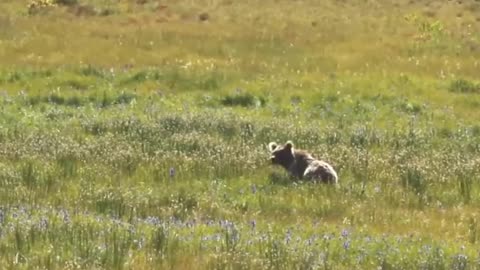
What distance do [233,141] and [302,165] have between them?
201 cm

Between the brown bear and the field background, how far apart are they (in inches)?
8.4

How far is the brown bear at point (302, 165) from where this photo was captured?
11523 mm

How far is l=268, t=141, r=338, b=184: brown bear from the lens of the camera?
1152 centimetres

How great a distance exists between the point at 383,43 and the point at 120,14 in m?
10.6

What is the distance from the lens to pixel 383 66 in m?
21.6

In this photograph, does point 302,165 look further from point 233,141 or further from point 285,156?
point 233,141

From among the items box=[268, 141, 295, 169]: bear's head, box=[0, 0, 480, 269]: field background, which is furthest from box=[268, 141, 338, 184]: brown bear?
box=[0, 0, 480, 269]: field background

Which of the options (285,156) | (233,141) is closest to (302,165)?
(285,156)

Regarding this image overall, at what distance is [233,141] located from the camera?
544 inches

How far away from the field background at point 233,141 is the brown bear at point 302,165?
0.70ft

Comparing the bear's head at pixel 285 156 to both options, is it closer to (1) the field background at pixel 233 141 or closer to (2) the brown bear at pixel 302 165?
(2) the brown bear at pixel 302 165

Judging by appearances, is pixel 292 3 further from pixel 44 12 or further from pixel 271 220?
pixel 271 220

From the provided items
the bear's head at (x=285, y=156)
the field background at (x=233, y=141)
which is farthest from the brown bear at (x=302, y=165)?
the field background at (x=233, y=141)

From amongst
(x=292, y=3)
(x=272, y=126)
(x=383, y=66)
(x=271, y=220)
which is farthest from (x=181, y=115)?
(x=292, y=3)
